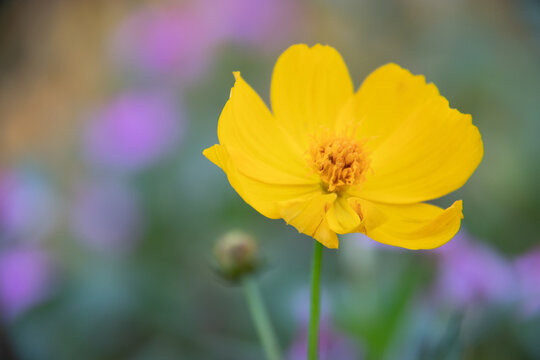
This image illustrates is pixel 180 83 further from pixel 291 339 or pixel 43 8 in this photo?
pixel 43 8

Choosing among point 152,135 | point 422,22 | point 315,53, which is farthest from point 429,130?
point 422,22

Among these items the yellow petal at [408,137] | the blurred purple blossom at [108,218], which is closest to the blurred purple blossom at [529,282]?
the yellow petal at [408,137]

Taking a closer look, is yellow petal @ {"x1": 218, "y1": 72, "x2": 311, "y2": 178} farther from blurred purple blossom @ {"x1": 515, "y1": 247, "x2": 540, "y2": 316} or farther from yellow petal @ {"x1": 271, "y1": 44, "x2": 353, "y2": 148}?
blurred purple blossom @ {"x1": 515, "y1": 247, "x2": 540, "y2": 316}

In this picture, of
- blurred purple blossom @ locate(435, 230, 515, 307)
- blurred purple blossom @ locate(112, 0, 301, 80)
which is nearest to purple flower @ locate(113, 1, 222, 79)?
blurred purple blossom @ locate(112, 0, 301, 80)

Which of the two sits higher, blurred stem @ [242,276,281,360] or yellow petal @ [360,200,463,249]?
yellow petal @ [360,200,463,249]

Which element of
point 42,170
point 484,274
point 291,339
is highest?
point 484,274

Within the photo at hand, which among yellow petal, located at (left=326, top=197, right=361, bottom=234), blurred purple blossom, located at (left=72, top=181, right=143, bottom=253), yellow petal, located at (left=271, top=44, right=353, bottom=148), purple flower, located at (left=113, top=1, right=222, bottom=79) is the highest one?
yellow petal, located at (left=271, top=44, right=353, bottom=148)

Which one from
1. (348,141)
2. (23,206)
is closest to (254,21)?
(23,206)
